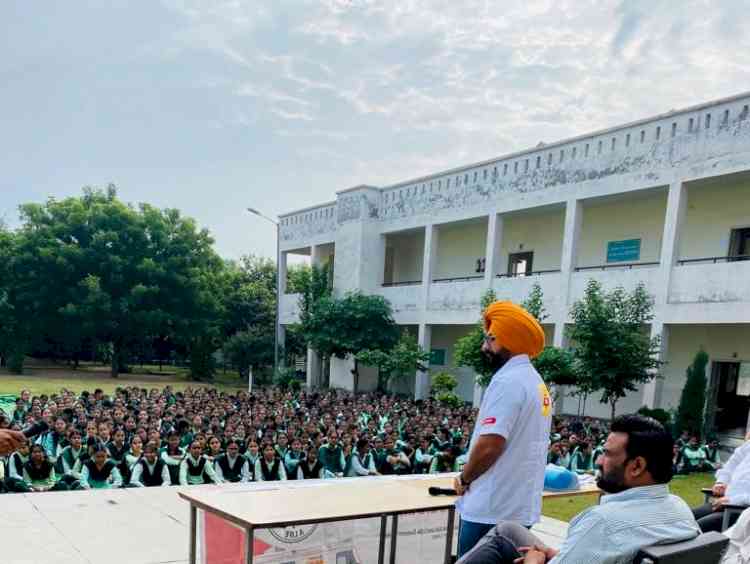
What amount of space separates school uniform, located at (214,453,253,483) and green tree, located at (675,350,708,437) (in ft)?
31.8

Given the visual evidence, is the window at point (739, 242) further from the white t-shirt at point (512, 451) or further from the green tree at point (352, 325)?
the white t-shirt at point (512, 451)

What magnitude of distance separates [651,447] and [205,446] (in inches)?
291

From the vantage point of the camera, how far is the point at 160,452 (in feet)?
26.1

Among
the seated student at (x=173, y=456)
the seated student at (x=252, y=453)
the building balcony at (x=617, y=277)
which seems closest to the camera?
the seated student at (x=173, y=456)

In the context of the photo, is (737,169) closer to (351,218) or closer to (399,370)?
(399,370)

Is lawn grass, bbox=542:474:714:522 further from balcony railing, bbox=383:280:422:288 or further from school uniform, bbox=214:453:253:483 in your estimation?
balcony railing, bbox=383:280:422:288

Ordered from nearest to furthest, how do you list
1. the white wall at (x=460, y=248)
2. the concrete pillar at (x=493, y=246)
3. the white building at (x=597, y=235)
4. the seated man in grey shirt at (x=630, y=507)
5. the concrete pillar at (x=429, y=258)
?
the seated man in grey shirt at (x=630, y=507), the white building at (x=597, y=235), the concrete pillar at (x=493, y=246), the concrete pillar at (x=429, y=258), the white wall at (x=460, y=248)

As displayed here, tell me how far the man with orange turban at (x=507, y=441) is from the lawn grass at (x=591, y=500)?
4905 millimetres

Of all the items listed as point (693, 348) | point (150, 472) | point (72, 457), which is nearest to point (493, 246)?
point (693, 348)

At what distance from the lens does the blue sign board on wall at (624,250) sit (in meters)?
16.7

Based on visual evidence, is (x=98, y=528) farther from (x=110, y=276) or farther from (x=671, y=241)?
(x=110, y=276)

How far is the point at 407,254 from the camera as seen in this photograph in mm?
24953

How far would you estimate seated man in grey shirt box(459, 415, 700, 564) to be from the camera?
197 cm

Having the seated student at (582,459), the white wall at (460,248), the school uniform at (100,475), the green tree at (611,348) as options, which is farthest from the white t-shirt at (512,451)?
the white wall at (460,248)
